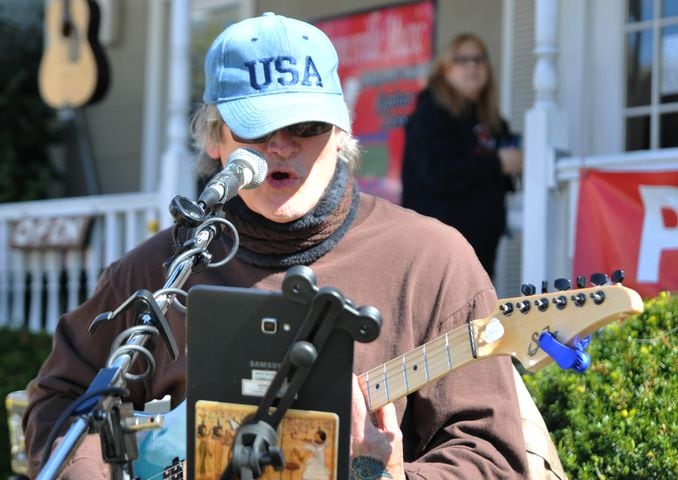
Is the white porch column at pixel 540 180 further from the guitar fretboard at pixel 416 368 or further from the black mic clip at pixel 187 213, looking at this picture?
the black mic clip at pixel 187 213

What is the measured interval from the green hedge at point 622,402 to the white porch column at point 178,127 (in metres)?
3.47

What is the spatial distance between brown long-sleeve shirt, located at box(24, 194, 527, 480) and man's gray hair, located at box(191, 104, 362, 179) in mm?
143

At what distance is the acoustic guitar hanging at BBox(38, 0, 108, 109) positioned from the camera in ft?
27.0

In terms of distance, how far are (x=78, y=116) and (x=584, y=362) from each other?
7.14m

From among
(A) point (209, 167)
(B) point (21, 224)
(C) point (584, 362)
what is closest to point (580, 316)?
(C) point (584, 362)

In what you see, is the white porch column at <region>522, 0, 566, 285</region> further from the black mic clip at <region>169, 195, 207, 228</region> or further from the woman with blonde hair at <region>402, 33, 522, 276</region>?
the black mic clip at <region>169, 195, 207, 228</region>

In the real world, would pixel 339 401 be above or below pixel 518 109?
below

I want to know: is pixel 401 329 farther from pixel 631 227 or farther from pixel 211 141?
pixel 631 227

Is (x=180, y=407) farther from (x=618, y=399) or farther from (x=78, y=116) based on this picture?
(x=78, y=116)

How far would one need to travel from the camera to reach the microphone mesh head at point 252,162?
2.34 m

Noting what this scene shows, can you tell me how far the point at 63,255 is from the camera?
740cm

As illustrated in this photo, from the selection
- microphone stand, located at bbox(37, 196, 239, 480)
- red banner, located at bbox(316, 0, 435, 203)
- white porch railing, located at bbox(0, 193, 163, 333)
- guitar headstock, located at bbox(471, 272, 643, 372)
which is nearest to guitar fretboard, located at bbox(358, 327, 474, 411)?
guitar headstock, located at bbox(471, 272, 643, 372)

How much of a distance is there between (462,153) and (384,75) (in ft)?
5.81

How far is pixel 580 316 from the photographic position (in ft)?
6.77
